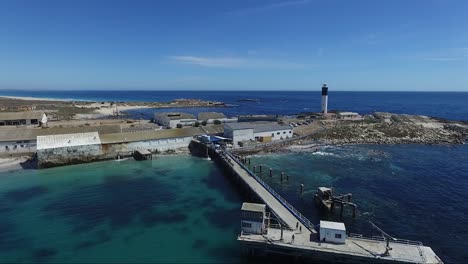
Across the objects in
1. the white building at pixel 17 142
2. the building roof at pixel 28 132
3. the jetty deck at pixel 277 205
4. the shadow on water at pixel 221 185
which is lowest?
the shadow on water at pixel 221 185

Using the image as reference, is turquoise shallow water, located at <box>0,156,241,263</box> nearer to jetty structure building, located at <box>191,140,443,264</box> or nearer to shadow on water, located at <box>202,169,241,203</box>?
shadow on water, located at <box>202,169,241,203</box>

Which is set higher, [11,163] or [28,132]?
[28,132]

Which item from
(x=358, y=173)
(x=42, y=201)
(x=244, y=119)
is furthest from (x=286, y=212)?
(x=244, y=119)

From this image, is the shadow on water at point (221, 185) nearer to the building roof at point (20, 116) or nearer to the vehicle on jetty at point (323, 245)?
the vehicle on jetty at point (323, 245)

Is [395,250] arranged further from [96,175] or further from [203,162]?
[96,175]

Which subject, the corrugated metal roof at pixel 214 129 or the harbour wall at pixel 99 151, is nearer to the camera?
the harbour wall at pixel 99 151

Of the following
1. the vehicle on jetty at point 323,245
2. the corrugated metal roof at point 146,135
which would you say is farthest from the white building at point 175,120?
the vehicle on jetty at point 323,245

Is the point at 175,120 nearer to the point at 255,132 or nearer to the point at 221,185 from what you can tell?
the point at 255,132

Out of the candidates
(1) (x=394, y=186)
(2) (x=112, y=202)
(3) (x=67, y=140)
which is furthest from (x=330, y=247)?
(3) (x=67, y=140)
